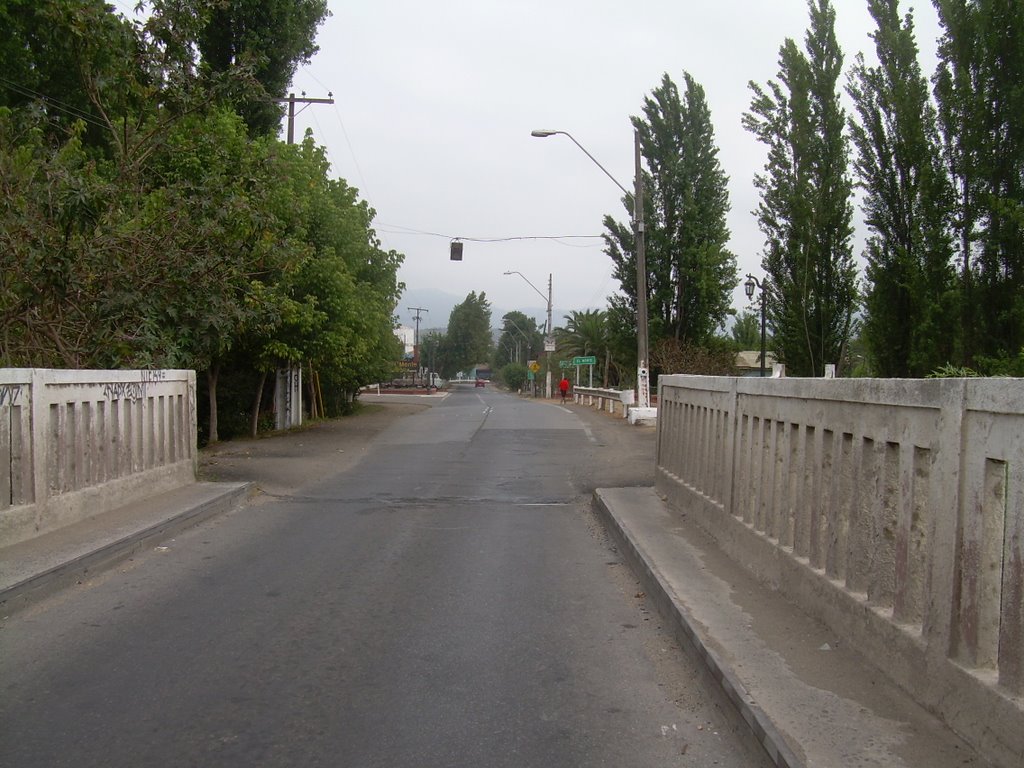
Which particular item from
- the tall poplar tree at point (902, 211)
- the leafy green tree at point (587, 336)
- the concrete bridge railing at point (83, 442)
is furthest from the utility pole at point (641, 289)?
the leafy green tree at point (587, 336)

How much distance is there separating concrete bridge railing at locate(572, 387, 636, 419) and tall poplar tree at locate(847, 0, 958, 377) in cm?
1377

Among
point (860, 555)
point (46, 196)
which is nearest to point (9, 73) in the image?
point (46, 196)

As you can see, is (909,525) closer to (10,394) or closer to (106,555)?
(106,555)

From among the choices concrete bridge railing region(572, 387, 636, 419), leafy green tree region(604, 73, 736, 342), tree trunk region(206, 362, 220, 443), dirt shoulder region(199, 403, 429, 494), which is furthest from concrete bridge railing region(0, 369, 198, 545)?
leafy green tree region(604, 73, 736, 342)

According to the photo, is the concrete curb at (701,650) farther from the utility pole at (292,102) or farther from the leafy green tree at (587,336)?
the leafy green tree at (587,336)

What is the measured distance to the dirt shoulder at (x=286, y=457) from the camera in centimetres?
1341

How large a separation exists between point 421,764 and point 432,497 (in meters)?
8.02

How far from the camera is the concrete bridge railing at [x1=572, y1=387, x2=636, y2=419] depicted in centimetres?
3031

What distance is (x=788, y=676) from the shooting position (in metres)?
4.52

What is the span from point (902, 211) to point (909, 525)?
466 inches

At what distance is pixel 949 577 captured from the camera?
3.67 m

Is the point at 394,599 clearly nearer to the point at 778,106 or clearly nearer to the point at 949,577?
the point at 949,577

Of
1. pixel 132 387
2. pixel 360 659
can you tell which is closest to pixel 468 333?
pixel 132 387

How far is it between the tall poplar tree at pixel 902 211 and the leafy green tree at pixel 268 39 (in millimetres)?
15335
